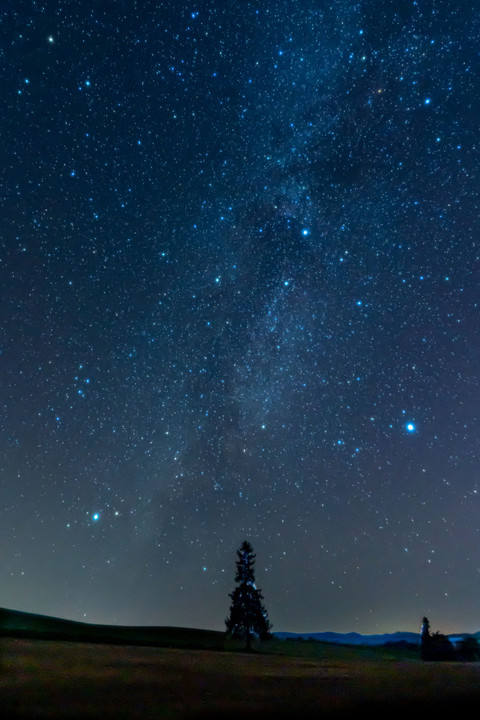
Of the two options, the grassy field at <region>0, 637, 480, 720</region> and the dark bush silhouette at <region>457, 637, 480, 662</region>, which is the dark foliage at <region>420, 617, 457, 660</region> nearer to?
the dark bush silhouette at <region>457, 637, 480, 662</region>

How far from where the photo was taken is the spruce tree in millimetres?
42062

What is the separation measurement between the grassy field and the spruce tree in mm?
21482

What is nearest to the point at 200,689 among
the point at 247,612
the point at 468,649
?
the point at 247,612

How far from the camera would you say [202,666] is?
65.5 feet

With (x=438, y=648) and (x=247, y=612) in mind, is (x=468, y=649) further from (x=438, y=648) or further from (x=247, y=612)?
(x=247, y=612)

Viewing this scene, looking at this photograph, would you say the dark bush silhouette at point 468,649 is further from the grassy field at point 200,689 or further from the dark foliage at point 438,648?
the grassy field at point 200,689

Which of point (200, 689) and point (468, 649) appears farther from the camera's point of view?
point (468, 649)

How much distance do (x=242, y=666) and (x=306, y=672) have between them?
270cm

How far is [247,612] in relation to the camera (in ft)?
139

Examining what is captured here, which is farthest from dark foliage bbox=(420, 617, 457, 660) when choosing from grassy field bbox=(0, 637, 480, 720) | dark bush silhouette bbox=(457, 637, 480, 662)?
grassy field bbox=(0, 637, 480, 720)

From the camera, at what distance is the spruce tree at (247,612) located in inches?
1656

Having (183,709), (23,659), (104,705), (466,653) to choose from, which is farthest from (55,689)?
(466,653)

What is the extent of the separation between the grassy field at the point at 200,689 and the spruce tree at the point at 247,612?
21.5 m

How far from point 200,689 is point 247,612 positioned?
30.6 meters
